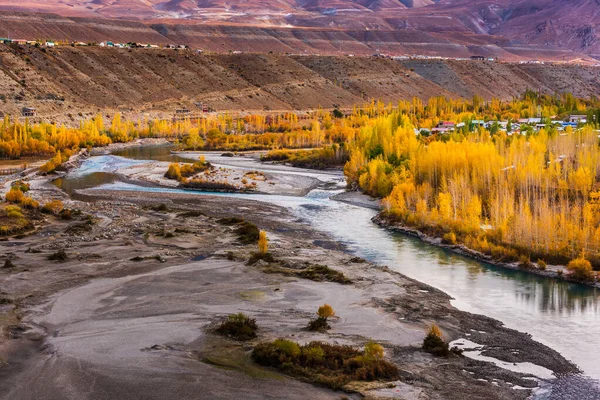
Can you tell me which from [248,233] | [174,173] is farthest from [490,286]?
[174,173]

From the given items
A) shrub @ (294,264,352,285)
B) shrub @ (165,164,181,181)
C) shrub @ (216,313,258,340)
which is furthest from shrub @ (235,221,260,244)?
shrub @ (165,164,181,181)

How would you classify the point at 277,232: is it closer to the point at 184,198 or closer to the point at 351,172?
the point at 184,198

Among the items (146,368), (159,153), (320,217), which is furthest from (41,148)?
(146,368)

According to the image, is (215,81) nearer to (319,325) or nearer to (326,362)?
(319,325)

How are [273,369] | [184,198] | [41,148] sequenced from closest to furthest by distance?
[273,369] < [184,198] < [41,148]

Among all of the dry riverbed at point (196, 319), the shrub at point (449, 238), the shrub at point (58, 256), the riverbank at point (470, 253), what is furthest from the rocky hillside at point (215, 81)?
the shrub at point (449, 238)
